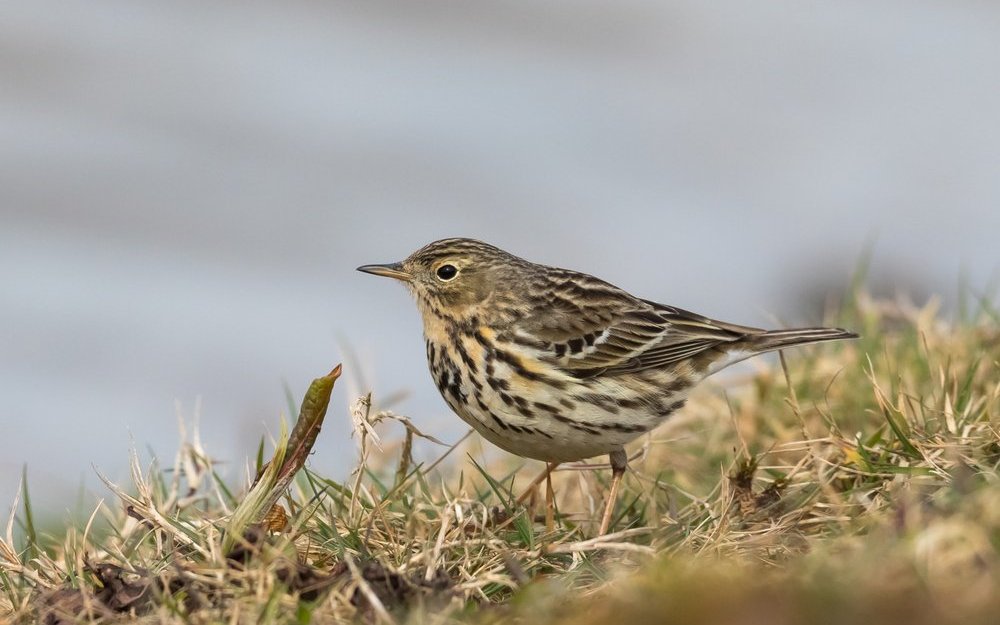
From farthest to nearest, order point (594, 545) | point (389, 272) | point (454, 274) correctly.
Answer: point (389, 272) < point (454, 274) < point (594, 545)

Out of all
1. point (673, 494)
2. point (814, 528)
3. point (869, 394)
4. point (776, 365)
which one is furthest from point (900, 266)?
point (814, 528)

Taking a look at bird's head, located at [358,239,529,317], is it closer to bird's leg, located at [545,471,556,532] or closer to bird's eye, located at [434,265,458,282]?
bird's eye, located at [434,265,458,282]

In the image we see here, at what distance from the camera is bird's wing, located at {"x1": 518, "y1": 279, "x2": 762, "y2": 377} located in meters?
6.48

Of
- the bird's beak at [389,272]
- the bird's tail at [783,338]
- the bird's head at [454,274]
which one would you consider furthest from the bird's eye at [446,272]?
the bird's tail at [783,338]

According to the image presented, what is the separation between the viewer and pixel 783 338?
7.01 m

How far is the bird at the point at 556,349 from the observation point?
19.9 feet

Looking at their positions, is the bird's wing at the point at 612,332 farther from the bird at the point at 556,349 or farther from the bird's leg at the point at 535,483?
the bird's leg at the point at 535,483

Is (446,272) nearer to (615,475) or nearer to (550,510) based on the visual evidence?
(615,475)

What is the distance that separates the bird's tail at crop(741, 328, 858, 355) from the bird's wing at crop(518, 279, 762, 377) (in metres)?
0.06

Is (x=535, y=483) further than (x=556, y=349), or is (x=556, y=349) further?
(x=556, y=349)

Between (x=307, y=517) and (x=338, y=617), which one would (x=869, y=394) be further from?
(x=338, y=617)

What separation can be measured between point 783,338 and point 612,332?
0.93 metres

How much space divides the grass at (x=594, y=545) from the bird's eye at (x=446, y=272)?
3.33ft

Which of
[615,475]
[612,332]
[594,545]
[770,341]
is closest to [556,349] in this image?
[612,332]
